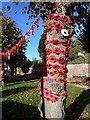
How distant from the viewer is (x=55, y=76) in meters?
6.93

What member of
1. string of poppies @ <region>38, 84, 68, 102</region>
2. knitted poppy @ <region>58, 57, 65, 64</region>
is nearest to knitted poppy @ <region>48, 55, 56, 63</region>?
knitted poppy @ <region>58, 57, 65, 64</region>

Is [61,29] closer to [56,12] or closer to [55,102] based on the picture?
[56,12]

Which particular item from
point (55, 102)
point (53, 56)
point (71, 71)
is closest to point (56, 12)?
point (53, 56)

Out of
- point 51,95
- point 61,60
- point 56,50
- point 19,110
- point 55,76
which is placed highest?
point 56,50

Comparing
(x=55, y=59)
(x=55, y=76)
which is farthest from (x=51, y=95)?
(x=55, y=59)

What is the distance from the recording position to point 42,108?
7.45 m

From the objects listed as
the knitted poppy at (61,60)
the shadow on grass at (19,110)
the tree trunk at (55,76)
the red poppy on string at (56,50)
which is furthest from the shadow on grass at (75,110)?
the red poppy on string at (56,50)

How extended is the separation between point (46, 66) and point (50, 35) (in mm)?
783

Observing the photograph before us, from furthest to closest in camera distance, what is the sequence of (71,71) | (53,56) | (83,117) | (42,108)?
1. (71,71)
2. (83,117)
3. (42,108)
4. (53,56)

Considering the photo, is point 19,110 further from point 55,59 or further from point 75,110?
point 55,59

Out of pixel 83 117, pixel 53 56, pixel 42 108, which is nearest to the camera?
pixel 53 56

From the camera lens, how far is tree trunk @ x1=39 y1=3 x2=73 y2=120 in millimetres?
6922

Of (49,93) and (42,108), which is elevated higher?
(49,93)

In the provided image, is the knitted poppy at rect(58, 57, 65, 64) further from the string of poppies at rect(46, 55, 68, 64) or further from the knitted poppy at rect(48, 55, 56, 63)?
the knitted poppy at rect(48, 55, 56, 63)
